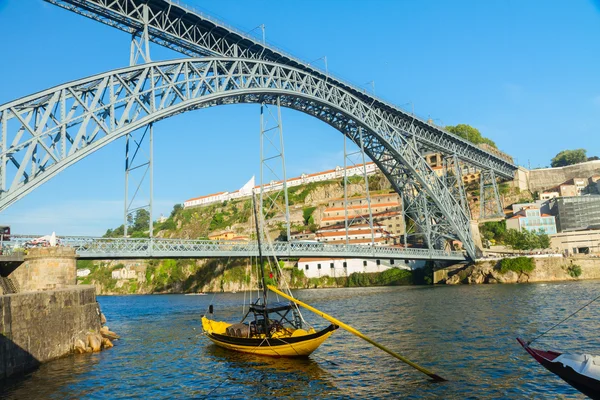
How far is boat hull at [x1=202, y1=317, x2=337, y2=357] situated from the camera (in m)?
19.7

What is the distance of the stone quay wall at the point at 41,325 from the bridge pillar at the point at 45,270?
145 cm

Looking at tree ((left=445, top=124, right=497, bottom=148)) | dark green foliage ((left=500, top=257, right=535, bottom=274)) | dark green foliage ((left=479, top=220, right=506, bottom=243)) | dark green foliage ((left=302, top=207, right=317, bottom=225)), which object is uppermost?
tree ((left=445, top=124, right=497, bottom=148))

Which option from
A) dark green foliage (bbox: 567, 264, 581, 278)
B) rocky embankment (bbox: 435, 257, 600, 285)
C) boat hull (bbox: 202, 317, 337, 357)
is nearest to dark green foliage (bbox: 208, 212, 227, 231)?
rocky embankment (bbox: 435, 257, 600, 285)

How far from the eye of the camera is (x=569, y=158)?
110312 mm

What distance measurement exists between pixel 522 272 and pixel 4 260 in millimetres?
56011

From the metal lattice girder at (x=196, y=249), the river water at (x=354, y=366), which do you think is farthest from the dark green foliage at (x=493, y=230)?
the river water at (x=354, y=366)

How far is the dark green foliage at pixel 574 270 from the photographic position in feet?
194

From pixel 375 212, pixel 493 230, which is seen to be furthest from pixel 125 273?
pixel 493 230

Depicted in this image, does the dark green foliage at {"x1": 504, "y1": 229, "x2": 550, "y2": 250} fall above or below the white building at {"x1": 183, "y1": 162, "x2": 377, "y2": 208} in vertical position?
below

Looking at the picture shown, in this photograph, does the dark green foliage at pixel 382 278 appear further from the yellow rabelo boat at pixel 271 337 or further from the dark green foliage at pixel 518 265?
the yellow rabelo boat at pixel 271 337

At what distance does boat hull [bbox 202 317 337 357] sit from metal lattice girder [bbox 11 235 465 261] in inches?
153

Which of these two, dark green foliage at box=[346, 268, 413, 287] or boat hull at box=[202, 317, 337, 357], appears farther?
dark green foliage at box=[346, 268, 413, 287]

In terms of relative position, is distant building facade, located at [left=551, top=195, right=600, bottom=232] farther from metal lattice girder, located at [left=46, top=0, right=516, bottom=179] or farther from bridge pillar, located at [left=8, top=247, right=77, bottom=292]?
bridge pillar, located at [left=8, top=247, right=77, bottom=292]

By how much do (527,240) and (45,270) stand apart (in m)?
62.0
